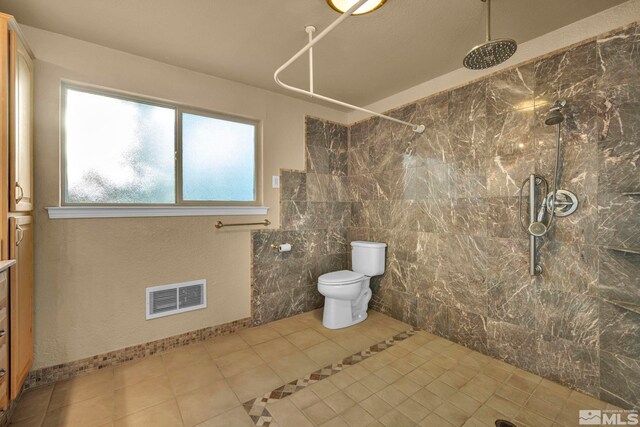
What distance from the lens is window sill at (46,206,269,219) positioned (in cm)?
186

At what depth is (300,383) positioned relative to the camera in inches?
71.8

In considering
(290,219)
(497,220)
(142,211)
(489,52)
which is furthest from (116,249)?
(497,220)

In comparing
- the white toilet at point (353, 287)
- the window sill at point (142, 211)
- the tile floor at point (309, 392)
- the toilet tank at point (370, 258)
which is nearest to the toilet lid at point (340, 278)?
the white toilet at point (353, 287)

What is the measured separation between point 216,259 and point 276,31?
6.09 feet

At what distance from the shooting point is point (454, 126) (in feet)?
7.65

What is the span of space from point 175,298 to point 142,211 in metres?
0.76

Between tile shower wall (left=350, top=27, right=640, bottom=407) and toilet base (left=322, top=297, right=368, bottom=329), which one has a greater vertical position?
tile shower wall (left=350, top=27, right=640, bottom=407)

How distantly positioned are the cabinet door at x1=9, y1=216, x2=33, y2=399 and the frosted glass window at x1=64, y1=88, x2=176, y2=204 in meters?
0.43

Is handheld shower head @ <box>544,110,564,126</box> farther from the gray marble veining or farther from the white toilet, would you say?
the white toilet

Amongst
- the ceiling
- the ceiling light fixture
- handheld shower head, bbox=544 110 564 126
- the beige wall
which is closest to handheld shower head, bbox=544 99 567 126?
handheld shower head, bbox=544 110 564 126

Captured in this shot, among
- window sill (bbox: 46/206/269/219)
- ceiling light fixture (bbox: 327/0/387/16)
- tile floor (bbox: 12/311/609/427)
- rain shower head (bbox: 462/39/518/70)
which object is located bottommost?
tile floor (bbox: 12/311/609/427)

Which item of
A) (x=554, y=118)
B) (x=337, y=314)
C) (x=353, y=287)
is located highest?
(x=554, y=118)

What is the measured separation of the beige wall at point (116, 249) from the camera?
1.82 meters

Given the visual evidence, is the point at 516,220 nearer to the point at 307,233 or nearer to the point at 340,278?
the point at 340,278
